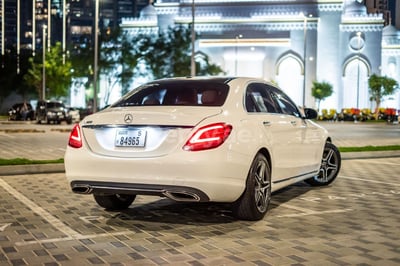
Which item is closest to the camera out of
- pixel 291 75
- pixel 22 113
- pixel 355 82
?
pixel 22 113

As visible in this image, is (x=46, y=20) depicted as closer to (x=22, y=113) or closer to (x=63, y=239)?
(x=22, y=113)

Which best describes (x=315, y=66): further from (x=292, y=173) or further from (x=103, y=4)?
(x=103, y=4)

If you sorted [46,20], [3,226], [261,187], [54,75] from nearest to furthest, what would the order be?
1. [3,226]
2. [261,187]
3. [54,75]
4. [46,20]

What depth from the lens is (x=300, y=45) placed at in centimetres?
7012

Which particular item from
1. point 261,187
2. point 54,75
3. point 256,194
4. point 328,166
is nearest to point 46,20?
point 54,75

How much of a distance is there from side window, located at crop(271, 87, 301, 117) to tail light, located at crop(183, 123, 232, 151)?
6.77 ft

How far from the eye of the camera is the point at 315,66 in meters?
70.6

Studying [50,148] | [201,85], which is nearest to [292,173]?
[201,85]

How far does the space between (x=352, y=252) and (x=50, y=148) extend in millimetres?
12956

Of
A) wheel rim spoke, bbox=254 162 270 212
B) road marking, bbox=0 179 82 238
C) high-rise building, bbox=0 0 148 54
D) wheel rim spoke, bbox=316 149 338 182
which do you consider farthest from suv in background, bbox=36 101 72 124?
high-rise building, bbox=0 0 148 54

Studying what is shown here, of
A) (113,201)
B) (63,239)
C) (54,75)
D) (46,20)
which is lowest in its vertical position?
(63,239)

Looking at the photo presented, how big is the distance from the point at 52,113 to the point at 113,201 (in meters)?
34.5

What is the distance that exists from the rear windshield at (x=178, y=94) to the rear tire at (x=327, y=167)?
325cm

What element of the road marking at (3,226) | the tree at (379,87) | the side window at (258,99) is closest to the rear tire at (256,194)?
the side window at (258,99)
